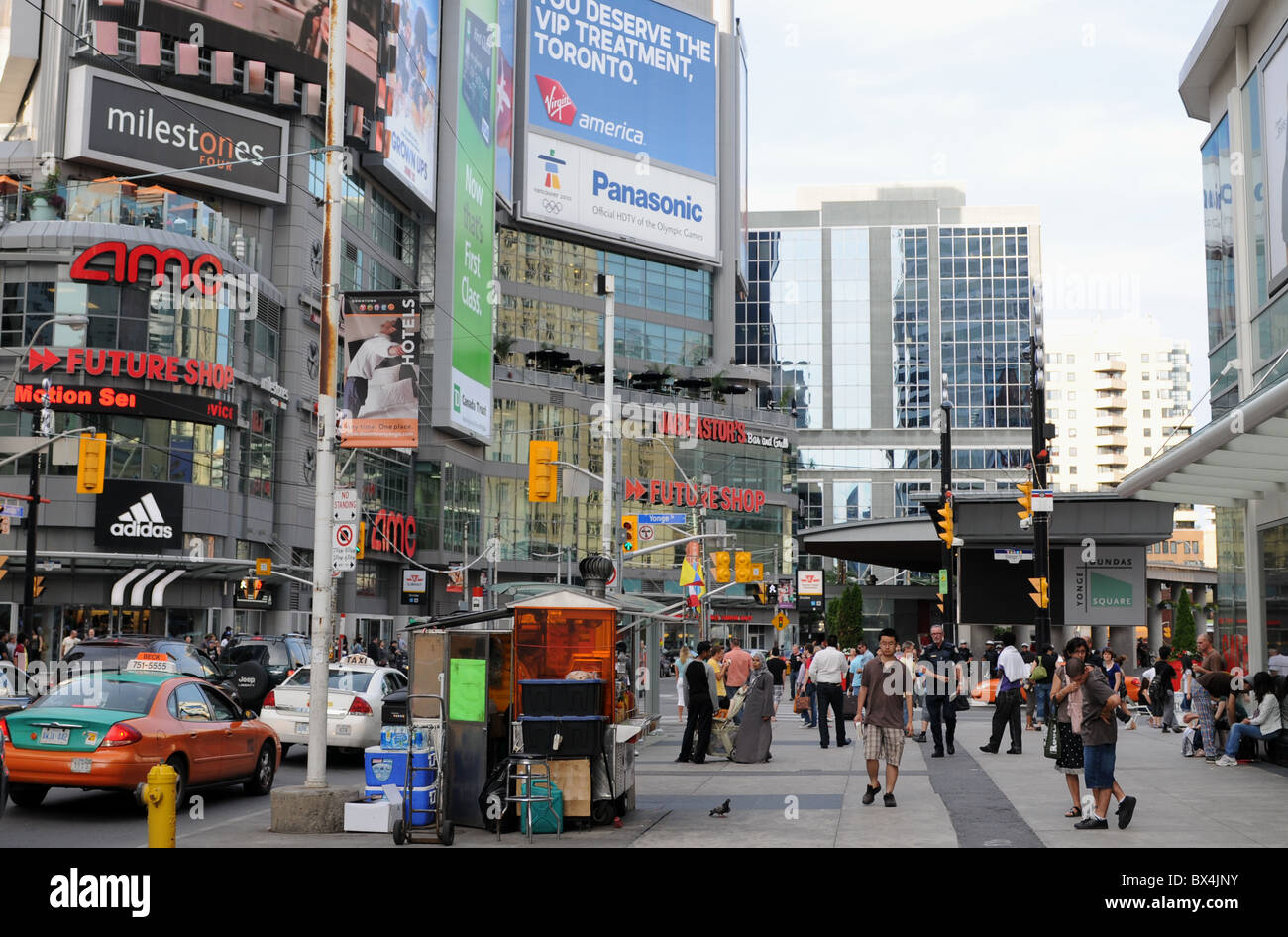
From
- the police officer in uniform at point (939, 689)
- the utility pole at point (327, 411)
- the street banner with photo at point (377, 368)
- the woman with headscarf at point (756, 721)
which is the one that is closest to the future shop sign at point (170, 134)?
the woman with headscarf at point (756, 721)

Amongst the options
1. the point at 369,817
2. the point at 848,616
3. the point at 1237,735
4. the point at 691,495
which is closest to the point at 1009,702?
the point at 1237,735

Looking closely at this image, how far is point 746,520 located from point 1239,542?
218 ft

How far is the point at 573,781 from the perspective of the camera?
44.9ft

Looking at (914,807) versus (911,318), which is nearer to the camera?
(914,807)

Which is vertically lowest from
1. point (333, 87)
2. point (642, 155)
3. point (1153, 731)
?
point (1153, 731)

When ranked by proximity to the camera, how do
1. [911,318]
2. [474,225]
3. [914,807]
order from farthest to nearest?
[911,318]
[474,225]
[914,807]

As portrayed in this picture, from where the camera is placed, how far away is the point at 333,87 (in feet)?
47.6

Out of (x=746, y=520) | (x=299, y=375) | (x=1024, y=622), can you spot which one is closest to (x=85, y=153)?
(x=299, y=375)

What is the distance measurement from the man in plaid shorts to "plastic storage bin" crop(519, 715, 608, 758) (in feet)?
10.9

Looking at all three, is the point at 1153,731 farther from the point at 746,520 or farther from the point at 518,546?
the point at 746,520

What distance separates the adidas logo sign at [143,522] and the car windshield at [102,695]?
32.6 metres

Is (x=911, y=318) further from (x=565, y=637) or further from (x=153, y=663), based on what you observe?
(x=565, y=637)

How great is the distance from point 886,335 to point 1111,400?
215 ft

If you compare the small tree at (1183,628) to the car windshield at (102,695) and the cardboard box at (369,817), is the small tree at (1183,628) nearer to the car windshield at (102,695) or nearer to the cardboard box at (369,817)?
the cardboard box at (369,817)
